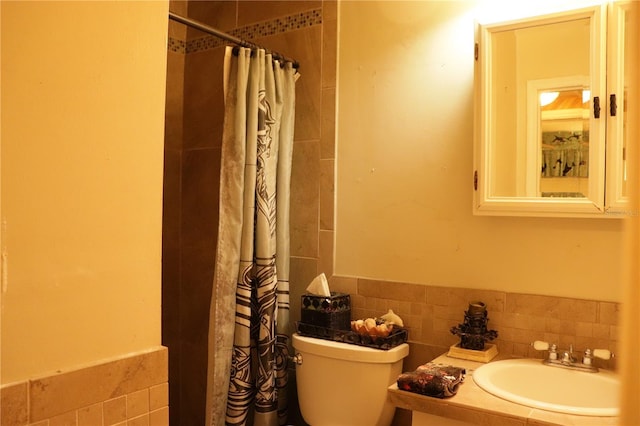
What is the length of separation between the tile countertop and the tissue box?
0.52 metres

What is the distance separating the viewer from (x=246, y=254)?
6.52ft

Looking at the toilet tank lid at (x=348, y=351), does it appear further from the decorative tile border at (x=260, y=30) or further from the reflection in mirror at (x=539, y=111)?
the decorative tile border at (x=260, y=30)

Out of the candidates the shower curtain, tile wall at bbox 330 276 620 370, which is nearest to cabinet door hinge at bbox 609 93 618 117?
tile wall at bbox 330 276 620 370

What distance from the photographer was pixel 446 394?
141 centimetres

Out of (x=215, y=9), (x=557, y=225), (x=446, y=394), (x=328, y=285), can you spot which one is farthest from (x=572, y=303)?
(x=215, y=9)

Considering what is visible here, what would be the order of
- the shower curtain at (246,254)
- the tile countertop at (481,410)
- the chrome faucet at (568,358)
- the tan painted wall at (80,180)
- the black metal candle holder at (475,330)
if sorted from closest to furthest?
the tan painted wall at (80,180), the tile countertop at (481,410), the chrome faucet at (568,358), the black metal candle holder at (475,330), the shower curtain at (246,254)

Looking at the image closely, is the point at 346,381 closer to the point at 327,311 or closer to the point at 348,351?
the point at 348,351

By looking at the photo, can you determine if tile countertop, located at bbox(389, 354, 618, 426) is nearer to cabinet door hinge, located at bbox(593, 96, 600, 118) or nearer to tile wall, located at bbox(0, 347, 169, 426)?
tile wall, located at bbox(0, 347, 169, 426)

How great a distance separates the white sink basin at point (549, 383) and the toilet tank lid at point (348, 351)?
32 centimetres

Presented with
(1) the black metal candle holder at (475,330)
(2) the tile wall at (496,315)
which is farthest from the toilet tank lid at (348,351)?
(1) the black metal candle holder at (475,330)

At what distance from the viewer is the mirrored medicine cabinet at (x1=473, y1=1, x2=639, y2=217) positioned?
5.20 ft

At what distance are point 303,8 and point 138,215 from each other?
5.06 ft

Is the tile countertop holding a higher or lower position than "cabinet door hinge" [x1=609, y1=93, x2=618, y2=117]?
lower

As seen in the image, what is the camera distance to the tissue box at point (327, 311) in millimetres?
1986
